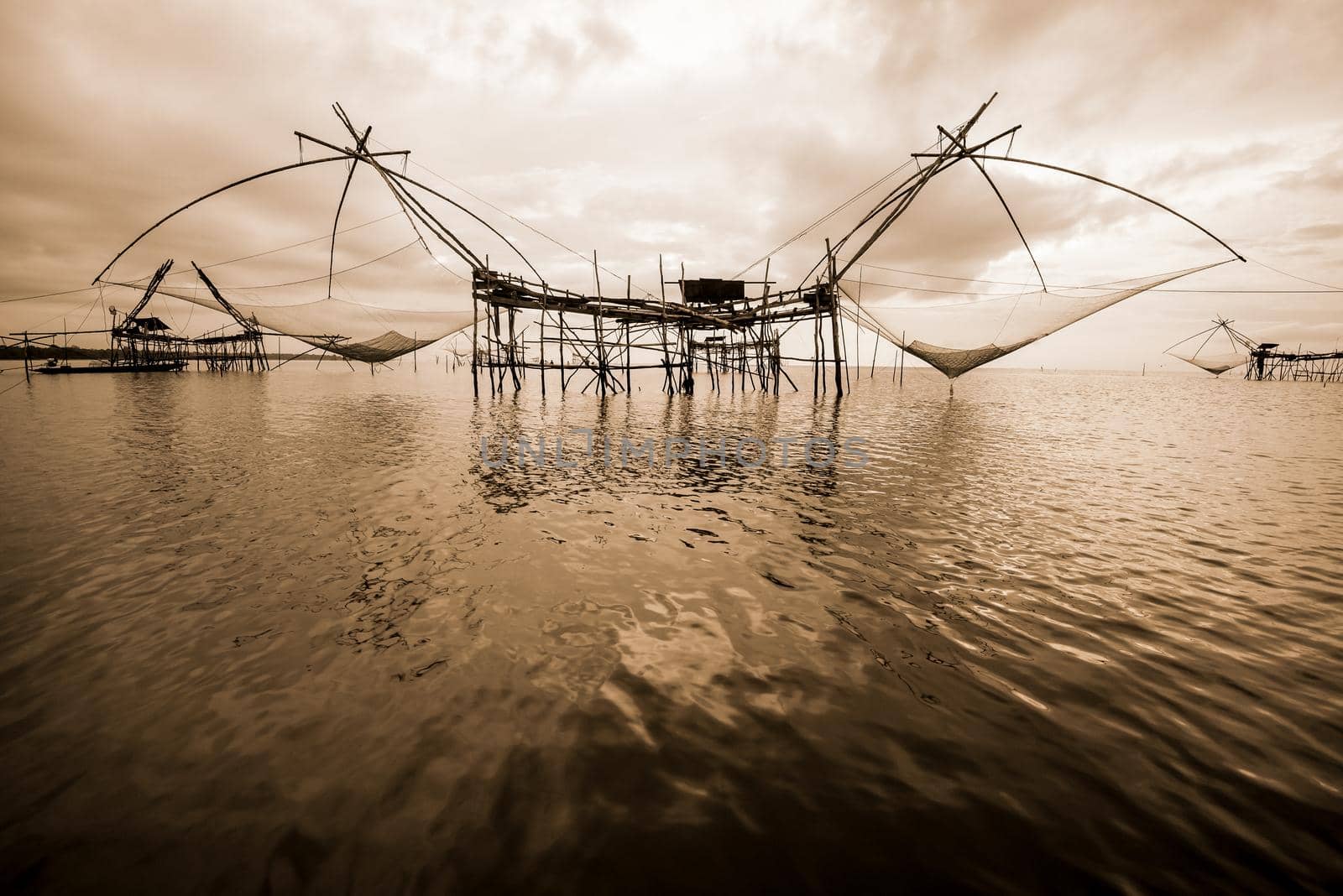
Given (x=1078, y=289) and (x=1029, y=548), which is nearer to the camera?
(x=1029, y=548)

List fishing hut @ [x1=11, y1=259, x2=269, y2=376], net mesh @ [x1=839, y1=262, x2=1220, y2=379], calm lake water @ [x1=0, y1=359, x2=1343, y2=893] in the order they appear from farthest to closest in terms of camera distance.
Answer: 1. fishing hut @ [x1=11, y1=259, x2=269, y2=376]
2. net mesh @ [x1=839, y1=262, x2=1220, y2=379]
3. calm lake water @ [x1=0, y1=359, x2=1343, y2=893]

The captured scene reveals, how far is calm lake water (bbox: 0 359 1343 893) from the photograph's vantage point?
204 centimetres

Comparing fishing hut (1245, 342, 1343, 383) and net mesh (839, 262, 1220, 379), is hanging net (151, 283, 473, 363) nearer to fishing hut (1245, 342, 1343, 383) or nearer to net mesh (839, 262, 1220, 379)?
net mesh (839, 262, 1220, 379)

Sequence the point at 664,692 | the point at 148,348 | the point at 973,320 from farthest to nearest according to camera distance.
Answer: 1. the point at 148,348
2. the point at 973,320
3. the point at 664,692

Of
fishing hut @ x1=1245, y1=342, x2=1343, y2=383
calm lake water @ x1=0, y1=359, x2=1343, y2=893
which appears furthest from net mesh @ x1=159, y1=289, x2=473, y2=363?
fishing hut @ x1=1245, y1=342, x2=1343, y2=383

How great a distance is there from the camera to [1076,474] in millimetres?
8703

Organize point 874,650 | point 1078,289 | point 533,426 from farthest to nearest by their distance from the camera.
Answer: point 533,426, point 1078,289, point 874,650

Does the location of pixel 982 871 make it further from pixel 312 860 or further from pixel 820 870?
pixel 312 860

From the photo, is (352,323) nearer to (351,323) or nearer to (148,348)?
(351,323)

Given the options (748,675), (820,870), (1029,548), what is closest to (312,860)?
(820,870)

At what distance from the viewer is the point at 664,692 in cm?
309

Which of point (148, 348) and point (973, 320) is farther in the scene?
point (148, 348)

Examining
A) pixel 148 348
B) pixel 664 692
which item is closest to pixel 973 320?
pixel 664 692

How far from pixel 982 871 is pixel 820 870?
62cm
